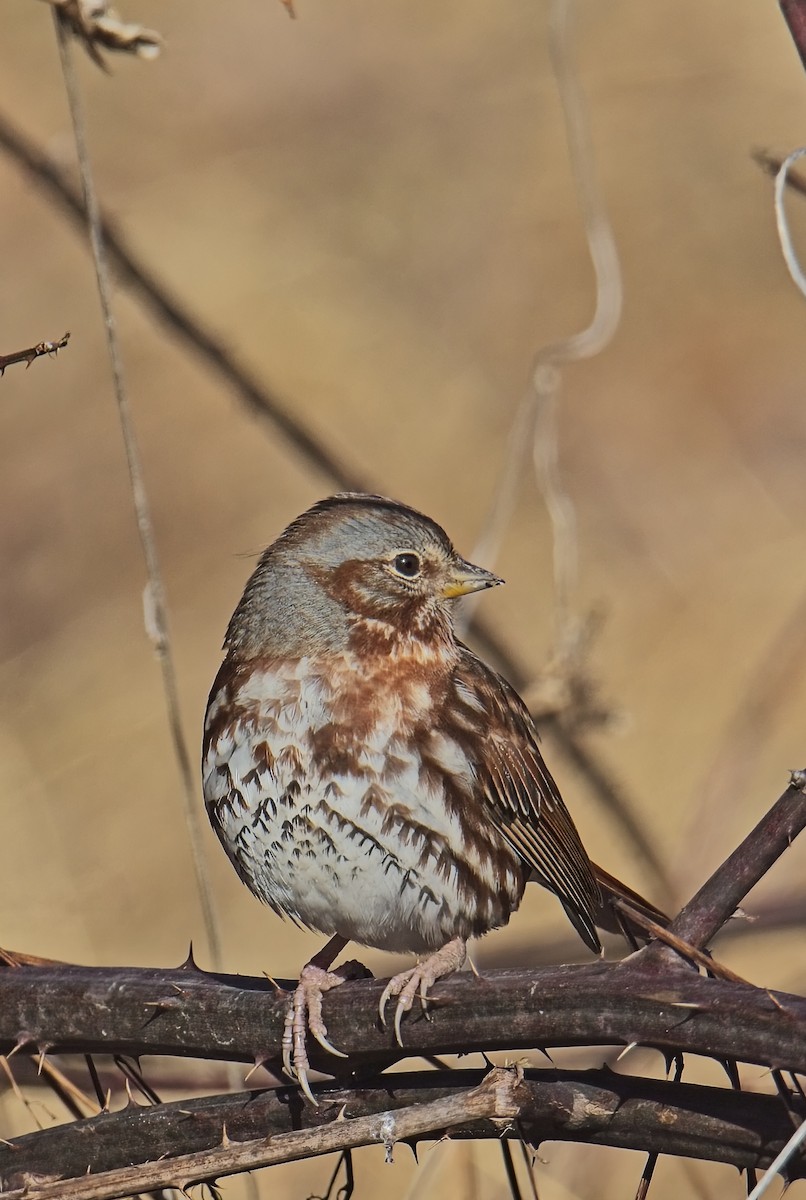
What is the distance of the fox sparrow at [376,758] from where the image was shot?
382 centimetres

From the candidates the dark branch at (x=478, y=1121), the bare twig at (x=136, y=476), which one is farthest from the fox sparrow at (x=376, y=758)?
the dark branch at (x=478, y=1121)

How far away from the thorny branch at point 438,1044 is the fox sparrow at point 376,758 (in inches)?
26.3

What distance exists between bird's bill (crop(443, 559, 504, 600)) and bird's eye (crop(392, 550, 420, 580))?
10 centimetres

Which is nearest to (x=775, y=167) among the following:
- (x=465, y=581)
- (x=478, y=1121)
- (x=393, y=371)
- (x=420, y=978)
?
(x=465, y=581)

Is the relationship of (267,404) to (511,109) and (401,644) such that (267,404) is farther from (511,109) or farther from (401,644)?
(511,109)

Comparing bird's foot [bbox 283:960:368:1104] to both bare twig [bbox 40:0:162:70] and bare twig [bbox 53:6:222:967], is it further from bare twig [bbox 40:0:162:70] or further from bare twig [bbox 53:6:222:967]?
bare twig [bbox 40:0:162:70]

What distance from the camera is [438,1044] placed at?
2623mm

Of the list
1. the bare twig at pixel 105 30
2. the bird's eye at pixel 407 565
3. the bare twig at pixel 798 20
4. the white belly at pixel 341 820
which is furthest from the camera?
the bird's eye at pixel 407 565

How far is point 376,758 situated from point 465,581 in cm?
67

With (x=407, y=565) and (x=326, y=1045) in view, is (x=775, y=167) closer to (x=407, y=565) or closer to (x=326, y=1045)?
(x=407, y=565)

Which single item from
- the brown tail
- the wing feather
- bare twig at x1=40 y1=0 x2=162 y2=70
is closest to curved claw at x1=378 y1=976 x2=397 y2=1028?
the brown tail

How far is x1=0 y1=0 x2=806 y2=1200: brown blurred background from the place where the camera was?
7.84 m

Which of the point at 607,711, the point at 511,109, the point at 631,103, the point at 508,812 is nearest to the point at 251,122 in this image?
the point at 511,109

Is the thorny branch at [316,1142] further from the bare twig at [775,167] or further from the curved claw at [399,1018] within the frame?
the bare twig at [775,167]
